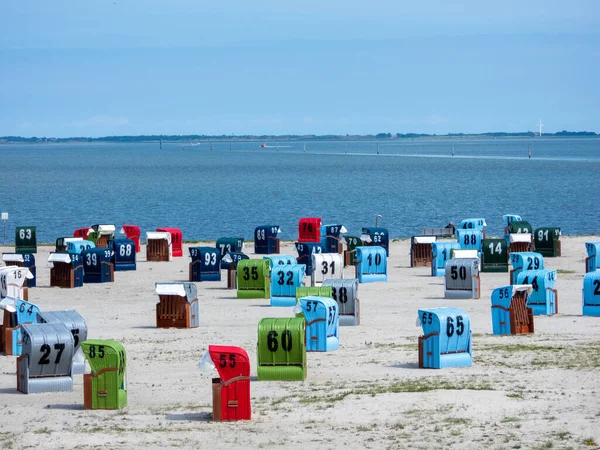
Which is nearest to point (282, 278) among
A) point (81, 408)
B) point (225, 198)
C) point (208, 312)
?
point (208, 312)

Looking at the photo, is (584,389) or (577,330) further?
(577,330)

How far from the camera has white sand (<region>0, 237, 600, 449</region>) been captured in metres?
19.5

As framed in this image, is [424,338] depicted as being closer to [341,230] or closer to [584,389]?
[584,389]

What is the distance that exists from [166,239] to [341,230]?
870 centimetres

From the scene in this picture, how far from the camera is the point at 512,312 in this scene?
102 feet

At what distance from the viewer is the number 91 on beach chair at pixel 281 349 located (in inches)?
972

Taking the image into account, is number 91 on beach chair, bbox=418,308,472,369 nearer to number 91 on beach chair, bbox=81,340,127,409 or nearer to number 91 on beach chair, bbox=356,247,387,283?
number 91 on beach chair, bbox=81,340,127,409

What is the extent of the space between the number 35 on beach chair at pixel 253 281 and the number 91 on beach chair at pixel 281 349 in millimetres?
16444

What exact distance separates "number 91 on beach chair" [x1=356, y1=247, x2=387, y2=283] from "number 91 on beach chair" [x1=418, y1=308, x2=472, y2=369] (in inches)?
797

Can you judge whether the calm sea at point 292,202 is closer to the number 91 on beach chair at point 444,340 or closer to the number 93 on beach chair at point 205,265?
the number 93 on beach chair at point 205,265

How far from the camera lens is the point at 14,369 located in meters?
27.2

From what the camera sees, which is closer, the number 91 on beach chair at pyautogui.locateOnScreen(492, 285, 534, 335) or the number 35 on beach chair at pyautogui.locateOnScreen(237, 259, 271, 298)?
the number 91 on beach chair at pyautogui.locateOnScreen(492, 285, 534, 335)

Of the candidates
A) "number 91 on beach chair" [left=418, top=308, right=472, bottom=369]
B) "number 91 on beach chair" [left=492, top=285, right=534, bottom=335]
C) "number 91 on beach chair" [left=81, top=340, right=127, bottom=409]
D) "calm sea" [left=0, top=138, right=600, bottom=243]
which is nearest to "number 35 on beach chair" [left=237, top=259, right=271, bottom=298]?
"number 91 on beach chair" [left=492, top=285, right=534, bottom=335]

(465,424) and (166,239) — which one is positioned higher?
(166,239)
